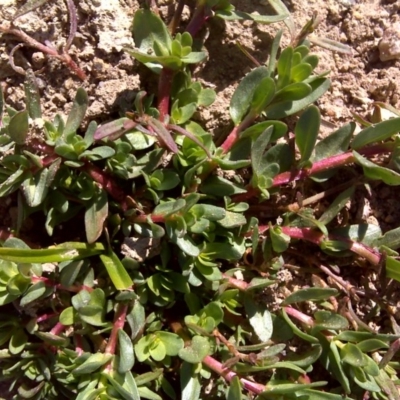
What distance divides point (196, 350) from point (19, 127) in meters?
1.06

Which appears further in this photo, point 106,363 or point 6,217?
point 6,217

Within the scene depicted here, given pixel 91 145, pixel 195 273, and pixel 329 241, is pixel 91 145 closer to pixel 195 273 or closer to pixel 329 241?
pixel 195 273

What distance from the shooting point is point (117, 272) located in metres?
2.38

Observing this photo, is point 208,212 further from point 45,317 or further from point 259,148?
point 45,317

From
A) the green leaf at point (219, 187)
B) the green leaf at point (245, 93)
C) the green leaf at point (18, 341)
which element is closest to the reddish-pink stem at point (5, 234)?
the green leaf at point (18, 341)

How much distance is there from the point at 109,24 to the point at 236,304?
128 cm

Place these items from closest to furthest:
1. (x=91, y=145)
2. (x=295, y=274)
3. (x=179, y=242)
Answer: (x=179, y=242) → (x=91, y=145) → (x=295, y=274)

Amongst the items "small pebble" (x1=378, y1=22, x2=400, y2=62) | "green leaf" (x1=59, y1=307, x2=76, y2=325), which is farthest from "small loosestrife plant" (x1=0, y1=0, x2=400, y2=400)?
"small pebble" (x1=378, y1=22, x2=400, y2=62)

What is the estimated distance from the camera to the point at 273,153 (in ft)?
8.39

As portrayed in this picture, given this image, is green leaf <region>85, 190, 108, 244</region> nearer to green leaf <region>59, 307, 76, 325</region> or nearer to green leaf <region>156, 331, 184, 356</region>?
green leaf <region>59, 307, 76, 325</region>

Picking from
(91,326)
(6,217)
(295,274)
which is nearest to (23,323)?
(91,326)

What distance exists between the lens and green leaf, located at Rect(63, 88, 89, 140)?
2305 mm

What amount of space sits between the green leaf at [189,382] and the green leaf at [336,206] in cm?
81

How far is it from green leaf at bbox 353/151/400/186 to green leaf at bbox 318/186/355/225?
0.36 ft
